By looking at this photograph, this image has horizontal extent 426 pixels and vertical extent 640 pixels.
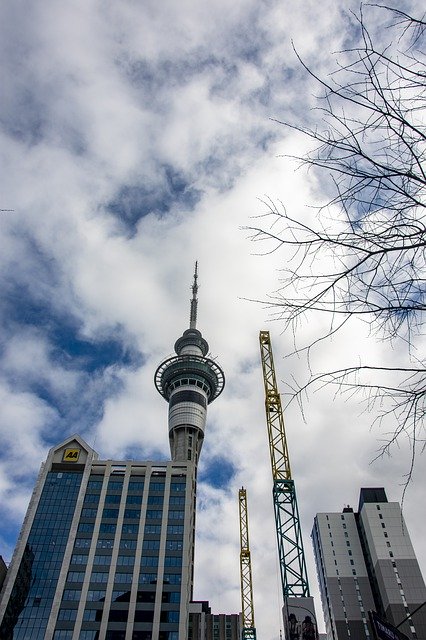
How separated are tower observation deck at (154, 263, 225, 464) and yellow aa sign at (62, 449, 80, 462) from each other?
2531 centimetres

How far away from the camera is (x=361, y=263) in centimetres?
490

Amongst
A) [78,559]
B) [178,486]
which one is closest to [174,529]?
[178,486]

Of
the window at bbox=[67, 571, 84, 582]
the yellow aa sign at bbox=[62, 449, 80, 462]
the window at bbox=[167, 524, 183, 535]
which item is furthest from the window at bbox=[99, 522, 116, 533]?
the yellow aa sign at bbox=[62, 449, 80, 462]

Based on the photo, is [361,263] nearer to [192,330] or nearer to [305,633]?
[305,633]

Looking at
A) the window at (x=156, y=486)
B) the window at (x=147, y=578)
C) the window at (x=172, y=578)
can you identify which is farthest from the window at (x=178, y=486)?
the window at (x=147, y=578)

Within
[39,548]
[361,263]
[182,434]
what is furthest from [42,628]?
[361,263]

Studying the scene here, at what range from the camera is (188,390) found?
397 feet

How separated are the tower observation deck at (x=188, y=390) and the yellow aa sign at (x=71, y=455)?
25.3 meters

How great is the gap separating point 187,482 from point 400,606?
161 feet

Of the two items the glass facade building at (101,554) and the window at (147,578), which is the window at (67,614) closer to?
the glass facade building at (101,554)

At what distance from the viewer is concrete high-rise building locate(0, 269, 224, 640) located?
69.2m

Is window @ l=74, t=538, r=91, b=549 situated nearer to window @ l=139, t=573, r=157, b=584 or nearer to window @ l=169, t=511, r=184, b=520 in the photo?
window @ l=139, t=573, r=157, b=584

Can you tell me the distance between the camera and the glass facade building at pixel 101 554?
69250 mm

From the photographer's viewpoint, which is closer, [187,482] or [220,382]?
[187,482]
